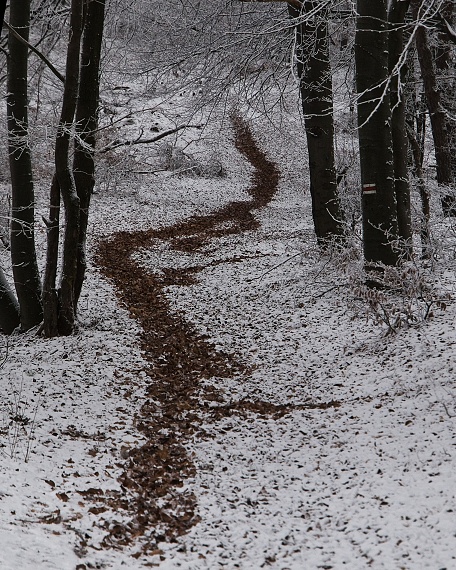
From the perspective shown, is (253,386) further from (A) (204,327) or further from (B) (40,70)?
(B) (40,70)

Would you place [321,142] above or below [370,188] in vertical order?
above

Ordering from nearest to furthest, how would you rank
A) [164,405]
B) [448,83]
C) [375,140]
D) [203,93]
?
1. [164,405]
2. [375,140]
3. [203,93]
4. [448,83]

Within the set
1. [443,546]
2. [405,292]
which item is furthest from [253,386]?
[443,546]

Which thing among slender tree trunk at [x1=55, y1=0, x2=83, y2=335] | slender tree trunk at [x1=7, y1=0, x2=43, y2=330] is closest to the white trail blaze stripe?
slender tree trunk at [x1=55, y1=0, x2=83, y2=335]

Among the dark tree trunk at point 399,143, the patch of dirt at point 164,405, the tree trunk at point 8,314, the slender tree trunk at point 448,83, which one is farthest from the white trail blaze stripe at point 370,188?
the slender tree trunk at point 448,83

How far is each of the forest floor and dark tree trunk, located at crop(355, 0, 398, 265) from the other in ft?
2.80

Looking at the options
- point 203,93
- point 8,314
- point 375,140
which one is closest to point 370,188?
point 375,140

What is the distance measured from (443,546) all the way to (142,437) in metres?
2.86

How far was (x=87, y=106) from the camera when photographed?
307 inches

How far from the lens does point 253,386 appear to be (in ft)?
20.9

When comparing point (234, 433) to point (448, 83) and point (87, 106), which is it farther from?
point (448, 83)

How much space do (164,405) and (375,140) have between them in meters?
4.48

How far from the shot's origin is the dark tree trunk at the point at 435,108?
11.1 m

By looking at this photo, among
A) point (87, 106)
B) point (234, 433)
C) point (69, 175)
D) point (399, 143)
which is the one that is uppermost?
point (87, 106)
